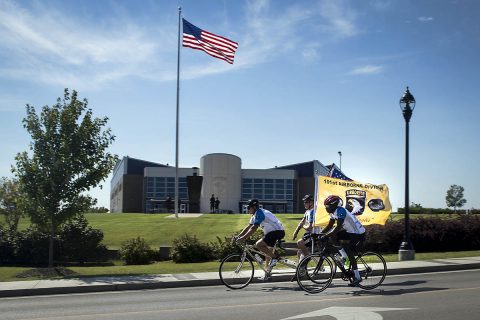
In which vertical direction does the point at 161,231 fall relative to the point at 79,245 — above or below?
above

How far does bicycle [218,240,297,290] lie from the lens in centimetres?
1164

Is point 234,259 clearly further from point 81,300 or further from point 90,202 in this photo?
point 90,202

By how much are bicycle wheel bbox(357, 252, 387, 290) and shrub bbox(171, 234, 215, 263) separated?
8.71m

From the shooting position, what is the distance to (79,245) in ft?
67.3

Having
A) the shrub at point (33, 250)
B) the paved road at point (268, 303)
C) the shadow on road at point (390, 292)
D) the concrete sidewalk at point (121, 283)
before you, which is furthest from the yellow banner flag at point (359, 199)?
the shrub at point (33, 250)

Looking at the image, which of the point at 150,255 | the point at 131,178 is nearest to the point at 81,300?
the point at 150,255

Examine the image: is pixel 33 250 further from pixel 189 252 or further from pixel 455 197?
pixel 455 197

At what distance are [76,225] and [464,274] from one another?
14291 mm

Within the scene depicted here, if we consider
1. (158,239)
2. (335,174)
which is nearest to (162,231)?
(158,239)

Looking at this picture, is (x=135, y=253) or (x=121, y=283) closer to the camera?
(x=121, y=283)

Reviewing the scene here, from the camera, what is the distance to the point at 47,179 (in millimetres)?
16719

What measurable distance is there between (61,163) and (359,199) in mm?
9774

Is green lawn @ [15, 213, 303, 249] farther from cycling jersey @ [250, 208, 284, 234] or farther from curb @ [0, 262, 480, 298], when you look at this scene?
cycling jersey @ [250, 208, 284, 234]

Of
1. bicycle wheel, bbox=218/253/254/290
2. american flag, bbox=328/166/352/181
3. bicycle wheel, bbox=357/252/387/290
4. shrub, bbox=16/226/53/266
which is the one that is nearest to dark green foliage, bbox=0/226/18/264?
shrub, bbox=16/226/53/266
